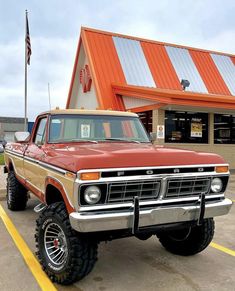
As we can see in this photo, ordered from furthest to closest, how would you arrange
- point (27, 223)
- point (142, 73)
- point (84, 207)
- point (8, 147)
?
point (142, 73), point (8, 147), point (27, 223), point (84, 207)

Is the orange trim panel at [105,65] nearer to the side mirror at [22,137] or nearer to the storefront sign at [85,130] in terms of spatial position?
the side mirror at [22,137]

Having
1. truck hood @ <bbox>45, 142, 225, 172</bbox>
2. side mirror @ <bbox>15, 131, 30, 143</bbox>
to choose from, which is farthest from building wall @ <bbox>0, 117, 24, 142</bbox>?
truck hood @ <bbox>45, 142, 225, 172</bbox>

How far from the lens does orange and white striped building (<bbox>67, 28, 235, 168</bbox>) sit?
14680 millimetres

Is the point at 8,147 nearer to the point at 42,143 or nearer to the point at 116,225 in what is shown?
the point at 42,143

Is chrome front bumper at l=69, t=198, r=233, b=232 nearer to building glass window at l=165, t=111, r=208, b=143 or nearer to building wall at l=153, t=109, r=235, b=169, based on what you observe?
building wall at l=153, t=109, r=235, b=169

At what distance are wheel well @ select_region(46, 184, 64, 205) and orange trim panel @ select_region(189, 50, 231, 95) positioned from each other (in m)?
16.8

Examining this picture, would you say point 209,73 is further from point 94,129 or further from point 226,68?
point 94,129

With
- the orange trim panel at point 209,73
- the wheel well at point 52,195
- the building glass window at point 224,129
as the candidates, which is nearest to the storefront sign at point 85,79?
the orange trim panel at point 209,73

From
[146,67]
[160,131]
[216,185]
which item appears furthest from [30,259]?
[146,67]

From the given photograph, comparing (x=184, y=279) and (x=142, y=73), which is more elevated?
(x=142, y=73)

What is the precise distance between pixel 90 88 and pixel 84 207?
54.9ft

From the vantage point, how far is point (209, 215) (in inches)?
160

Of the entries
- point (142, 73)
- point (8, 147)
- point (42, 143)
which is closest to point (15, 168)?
point (8, 147)

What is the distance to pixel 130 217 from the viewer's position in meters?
3.58
